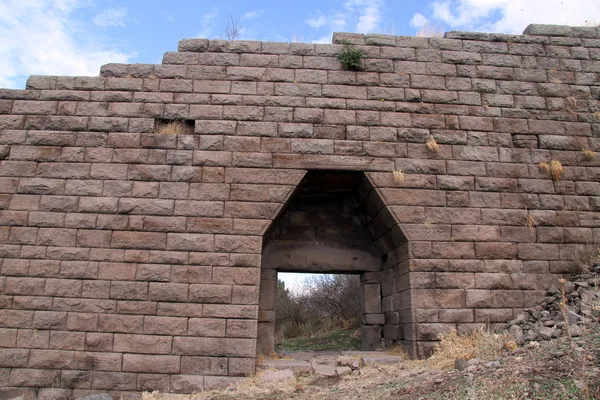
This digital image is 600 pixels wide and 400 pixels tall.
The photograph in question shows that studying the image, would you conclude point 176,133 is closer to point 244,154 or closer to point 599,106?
point 244,154

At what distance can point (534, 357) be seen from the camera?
5141 millimetres

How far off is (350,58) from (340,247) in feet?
10.6

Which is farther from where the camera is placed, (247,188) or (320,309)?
(320,309)

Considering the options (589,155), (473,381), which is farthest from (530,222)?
(473,381)

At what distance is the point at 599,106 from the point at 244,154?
6071mm

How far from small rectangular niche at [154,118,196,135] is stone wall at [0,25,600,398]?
4cm

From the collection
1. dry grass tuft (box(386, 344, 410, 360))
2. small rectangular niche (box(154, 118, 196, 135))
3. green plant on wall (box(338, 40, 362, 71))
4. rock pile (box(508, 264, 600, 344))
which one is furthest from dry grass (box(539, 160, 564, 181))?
small rectangular niche (box(154, 118, 196, 135))

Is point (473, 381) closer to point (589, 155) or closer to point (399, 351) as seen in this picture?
point (399, 351)

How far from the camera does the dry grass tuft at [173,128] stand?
7.32 metres

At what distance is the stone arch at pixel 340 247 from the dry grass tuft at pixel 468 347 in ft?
3.36

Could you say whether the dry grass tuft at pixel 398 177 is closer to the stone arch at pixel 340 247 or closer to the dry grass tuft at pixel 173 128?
the stone arch at pixel 340 247

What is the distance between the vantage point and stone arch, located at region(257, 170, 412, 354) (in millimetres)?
7688

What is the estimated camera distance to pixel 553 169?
24.7ft

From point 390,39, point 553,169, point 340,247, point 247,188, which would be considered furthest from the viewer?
point 340,247
